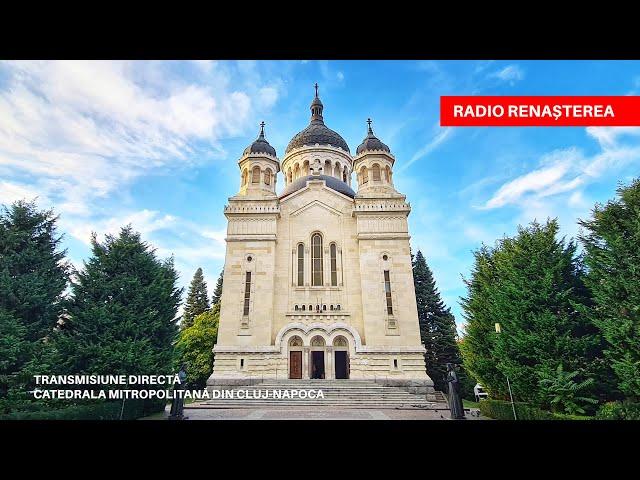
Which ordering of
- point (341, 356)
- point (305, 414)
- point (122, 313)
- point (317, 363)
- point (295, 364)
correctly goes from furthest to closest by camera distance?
1. point (317, 363)
2. point (341, 356)
3. point (295, 364)
4. point (122, 313)
5. point (305, 414)

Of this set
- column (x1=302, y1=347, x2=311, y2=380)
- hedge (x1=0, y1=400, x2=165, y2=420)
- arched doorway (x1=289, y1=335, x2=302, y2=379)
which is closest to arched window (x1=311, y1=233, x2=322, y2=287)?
arched doorway (x1=289, y1=335, x2=302, y2=379)

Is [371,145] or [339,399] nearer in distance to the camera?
[339,399]

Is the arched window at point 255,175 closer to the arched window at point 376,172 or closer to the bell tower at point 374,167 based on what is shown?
the bell tower at point 374,167

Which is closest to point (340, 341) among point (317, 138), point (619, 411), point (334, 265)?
point (334, 265)

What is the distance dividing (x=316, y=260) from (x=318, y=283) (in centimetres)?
128

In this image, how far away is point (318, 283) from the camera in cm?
1903

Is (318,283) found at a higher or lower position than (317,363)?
higher

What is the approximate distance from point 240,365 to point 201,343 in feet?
21.3

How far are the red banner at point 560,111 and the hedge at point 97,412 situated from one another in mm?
10080

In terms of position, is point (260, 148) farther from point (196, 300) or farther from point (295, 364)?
point (196, 300)

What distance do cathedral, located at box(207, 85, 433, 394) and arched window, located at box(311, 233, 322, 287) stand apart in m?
0.05
